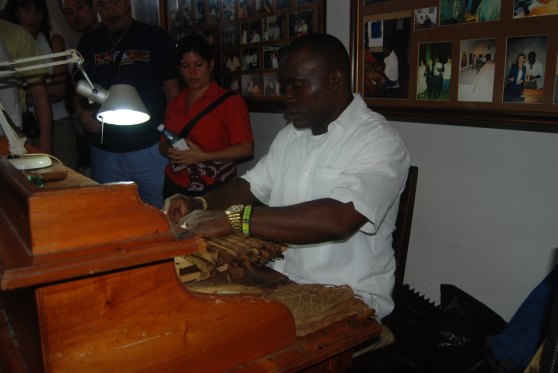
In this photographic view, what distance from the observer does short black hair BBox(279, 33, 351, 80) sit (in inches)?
71.1

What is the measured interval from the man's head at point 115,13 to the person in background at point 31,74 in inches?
21.2

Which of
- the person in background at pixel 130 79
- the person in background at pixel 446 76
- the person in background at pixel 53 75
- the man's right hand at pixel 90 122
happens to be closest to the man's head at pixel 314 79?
the person in background at pixel 446 76

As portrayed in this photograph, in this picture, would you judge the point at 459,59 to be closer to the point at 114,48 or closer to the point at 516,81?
the point at 516,81

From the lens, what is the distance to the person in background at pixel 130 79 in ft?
10.8

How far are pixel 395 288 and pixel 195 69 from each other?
6.27 feet

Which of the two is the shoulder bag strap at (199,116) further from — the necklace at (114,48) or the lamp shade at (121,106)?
the lamp shade at (121,106)

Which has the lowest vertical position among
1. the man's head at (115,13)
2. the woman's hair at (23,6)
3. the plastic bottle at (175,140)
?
the plastic bottle at (175,140)

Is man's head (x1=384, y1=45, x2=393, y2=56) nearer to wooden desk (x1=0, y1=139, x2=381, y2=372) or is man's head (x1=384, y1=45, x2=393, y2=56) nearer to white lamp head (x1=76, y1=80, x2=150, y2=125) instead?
white lamp head (x1=76, y1=80, x2=150, y2=125)

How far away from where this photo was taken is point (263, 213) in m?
1.49

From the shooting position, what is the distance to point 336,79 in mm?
1847

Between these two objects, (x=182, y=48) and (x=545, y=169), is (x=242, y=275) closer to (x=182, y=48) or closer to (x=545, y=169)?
(x=545, y=169)

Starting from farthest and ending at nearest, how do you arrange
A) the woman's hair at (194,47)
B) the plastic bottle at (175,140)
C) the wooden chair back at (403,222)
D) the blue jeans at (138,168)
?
the blue jeans at (138,168), the woman's hair at (194,47), the plastic bottle at (175,140), the wooden chair back at (403,222)

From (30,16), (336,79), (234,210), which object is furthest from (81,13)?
(234,210)

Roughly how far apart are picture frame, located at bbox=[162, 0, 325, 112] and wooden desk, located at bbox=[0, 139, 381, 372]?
2.32 m
